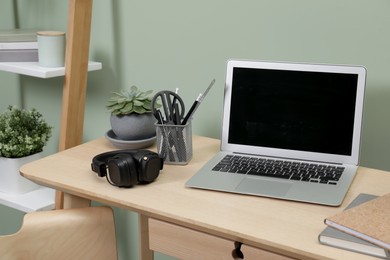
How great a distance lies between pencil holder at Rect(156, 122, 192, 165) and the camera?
1.36 m

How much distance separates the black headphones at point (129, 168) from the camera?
3.98 feet

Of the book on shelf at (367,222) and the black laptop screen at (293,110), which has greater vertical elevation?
the black laptop screen at (293,110)

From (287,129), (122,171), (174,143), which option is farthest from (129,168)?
(287,129)

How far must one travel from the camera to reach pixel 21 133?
1828mm

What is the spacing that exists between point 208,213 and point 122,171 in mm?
214

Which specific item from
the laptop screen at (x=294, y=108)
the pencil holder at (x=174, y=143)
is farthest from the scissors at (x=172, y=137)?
the laptop screen at (x=294, y=108)

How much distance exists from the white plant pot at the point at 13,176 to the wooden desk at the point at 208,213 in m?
0.47

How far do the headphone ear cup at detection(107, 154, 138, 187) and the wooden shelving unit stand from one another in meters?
0.55

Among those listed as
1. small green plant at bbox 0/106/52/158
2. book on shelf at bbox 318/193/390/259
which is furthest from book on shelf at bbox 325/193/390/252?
small green plant at bbox 0/106/52/158

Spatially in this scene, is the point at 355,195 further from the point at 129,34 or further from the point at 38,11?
the point at 38,11

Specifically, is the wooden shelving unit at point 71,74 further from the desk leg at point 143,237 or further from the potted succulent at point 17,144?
the desk leg at point 143,237

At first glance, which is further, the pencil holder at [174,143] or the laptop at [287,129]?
the pencil holder at [174,143]

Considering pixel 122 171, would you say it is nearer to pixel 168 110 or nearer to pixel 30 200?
pixel 168 110

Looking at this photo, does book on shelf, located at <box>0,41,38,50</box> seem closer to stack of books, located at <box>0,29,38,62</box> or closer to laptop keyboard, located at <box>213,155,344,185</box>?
stack of books, located at <box>0,29,38,62</box>
